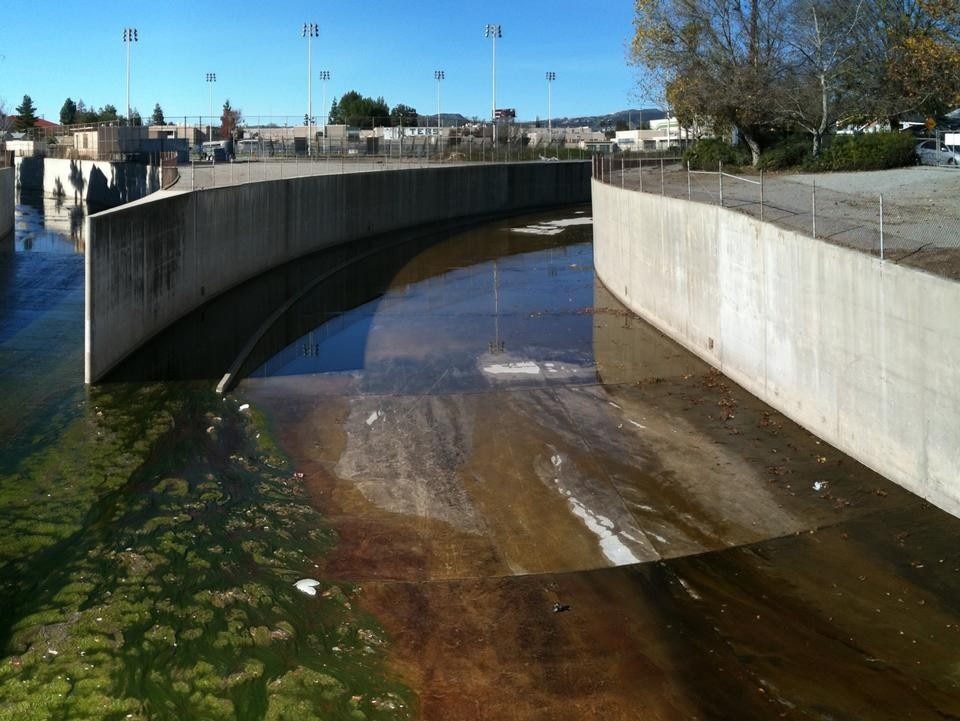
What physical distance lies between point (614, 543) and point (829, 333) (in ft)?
18.5

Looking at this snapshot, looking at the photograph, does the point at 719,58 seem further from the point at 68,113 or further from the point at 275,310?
the point at 68,113

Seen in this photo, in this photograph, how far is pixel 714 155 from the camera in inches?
1689

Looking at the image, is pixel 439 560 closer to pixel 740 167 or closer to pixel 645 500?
pixel 645 500

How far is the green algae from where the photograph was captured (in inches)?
371

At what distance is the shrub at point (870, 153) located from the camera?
3512 cm

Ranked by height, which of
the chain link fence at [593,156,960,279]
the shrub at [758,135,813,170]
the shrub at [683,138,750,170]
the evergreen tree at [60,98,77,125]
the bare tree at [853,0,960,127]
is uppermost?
the evergreen tree at [60,98,77,125]

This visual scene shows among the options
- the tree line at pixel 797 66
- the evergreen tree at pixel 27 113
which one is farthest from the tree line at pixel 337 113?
the tree line at pixel 797 66

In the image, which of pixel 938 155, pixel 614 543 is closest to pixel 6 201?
pixel 938 155

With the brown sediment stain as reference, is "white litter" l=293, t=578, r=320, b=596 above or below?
above

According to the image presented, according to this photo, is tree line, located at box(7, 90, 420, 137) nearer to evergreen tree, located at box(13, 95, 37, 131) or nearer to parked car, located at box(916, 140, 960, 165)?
evergreen tree, located at box(13, 95, 37, 131)

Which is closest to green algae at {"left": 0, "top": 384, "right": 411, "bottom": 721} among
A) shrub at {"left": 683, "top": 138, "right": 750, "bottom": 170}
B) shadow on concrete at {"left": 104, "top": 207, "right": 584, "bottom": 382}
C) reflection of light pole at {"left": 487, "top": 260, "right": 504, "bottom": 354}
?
shadow on concrete at {"left": 104, "top": 207, "right": 584, "bottom": 382}

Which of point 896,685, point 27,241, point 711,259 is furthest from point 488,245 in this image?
point 896,685

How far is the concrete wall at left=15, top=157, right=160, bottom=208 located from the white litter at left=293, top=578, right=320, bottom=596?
119 ft

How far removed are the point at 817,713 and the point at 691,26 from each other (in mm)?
35591
